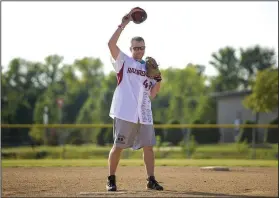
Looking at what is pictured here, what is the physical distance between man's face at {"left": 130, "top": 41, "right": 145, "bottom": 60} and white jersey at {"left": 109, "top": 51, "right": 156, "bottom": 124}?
112 mm

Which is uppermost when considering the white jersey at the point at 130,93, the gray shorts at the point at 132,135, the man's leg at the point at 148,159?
the white jersey at the point at 130,93

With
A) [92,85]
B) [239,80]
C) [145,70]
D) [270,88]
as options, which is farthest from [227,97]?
[145,70]

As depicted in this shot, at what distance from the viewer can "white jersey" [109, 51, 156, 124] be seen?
249 inches

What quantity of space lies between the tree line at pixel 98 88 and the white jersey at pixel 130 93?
2375 cm

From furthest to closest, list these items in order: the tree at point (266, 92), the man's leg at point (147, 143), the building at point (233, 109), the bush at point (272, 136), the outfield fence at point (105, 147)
Answer: the building at point (233, 109) < the tree at point (266, 92) < the bush at point (272, 136) < the outfield fence at point (105, 147) < the man's leg at point (147, 143)

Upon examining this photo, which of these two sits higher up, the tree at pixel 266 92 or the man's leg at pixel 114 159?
the tree at pixel 266 92

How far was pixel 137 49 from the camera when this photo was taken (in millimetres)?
6508

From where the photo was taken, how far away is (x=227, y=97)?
45.5m

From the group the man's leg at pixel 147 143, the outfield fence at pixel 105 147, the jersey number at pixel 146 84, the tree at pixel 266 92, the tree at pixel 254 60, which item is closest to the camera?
the man's leg at pixel 147 143

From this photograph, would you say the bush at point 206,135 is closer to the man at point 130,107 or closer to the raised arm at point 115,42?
the man at point 130,107

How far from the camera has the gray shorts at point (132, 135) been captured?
6.34m

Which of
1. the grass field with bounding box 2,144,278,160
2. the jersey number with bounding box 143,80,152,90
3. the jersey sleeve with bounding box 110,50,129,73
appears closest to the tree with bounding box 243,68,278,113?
the grass field with bounding box 2,144,278,160

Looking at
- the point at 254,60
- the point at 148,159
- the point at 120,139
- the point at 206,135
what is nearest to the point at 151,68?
the point at 120,139

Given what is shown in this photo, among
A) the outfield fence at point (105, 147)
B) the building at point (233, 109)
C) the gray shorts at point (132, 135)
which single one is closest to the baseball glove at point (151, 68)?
the gray shorts at point (132, 135)
